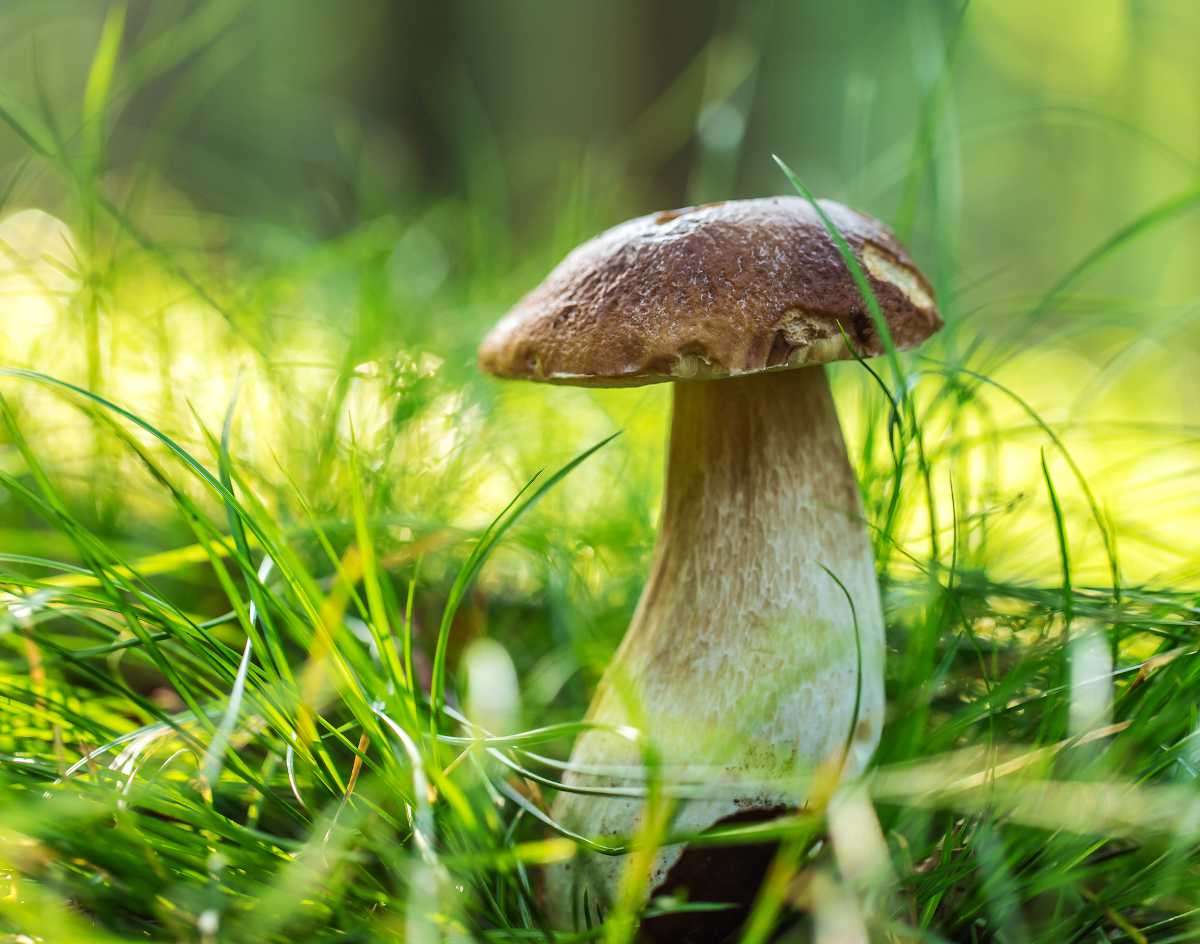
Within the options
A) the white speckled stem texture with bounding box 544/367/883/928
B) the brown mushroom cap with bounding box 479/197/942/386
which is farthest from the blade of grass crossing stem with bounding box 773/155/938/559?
the white speckled stem texture with bounding box 544/367/883/928

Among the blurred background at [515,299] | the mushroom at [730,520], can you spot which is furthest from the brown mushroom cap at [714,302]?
the blurred background at [515,299]

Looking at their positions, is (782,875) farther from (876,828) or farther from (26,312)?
(26,312)

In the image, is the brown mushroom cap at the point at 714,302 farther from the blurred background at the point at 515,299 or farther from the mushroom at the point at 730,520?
the blurred background at the point at 515,299

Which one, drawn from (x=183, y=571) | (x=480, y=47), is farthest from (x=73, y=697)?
(x=480, y=47)

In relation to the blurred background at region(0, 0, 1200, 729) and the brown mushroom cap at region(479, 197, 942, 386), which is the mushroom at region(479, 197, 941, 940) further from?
the blurred background at region(0, 0, 1200, 729)

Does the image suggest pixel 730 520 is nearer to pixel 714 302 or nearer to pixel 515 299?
pixel 714 302

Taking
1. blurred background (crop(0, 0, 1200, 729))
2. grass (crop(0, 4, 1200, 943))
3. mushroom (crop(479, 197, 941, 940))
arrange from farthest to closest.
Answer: blurred background (crop(0, 0, 1200, 729))
mushroom (crop(479, 197, 941, 940))
grass (crop(0, 4, 1200, 943))

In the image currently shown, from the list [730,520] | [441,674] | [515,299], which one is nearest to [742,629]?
[730,520]

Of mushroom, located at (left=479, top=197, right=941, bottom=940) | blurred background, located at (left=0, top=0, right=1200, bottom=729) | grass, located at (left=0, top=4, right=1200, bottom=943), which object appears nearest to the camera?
grass, located at (left=0, top=4, right=1200, bottom=943)
